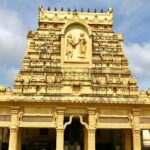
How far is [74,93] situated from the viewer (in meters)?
28.0

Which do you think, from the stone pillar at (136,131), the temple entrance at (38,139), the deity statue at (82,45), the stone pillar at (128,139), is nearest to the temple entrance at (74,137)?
the temple entrance at (38,139)

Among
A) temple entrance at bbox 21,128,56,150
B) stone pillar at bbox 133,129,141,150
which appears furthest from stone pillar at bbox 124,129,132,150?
temple entrance at bbox 21,128,56,150

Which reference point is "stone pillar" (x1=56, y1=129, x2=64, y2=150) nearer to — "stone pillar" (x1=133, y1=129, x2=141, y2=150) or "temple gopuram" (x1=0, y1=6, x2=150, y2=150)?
"temple gopuram" (x1=0, y1=6, x2=150, y2=150)

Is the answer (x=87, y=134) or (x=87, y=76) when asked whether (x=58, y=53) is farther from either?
(x=87, y=134)

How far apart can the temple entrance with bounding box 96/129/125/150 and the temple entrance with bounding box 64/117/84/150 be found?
231 cm

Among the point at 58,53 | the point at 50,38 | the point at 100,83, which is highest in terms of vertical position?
the point at 50,38

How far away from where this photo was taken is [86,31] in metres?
32.2

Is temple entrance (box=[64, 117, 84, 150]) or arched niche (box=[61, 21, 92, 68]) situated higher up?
arched niche (box=[61, 21, 92, 68])

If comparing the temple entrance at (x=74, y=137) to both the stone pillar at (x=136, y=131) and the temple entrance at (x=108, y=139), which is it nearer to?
the temple entrance at (x=108, y=139)

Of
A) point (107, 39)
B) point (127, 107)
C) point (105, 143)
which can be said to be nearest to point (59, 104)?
point (127, 107)

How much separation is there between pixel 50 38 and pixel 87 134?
11.4 m

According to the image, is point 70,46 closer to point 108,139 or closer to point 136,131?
point 108,139

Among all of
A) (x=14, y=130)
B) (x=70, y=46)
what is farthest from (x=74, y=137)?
(x=70, y=46)

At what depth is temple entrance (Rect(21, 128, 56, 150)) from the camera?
31734 mm
